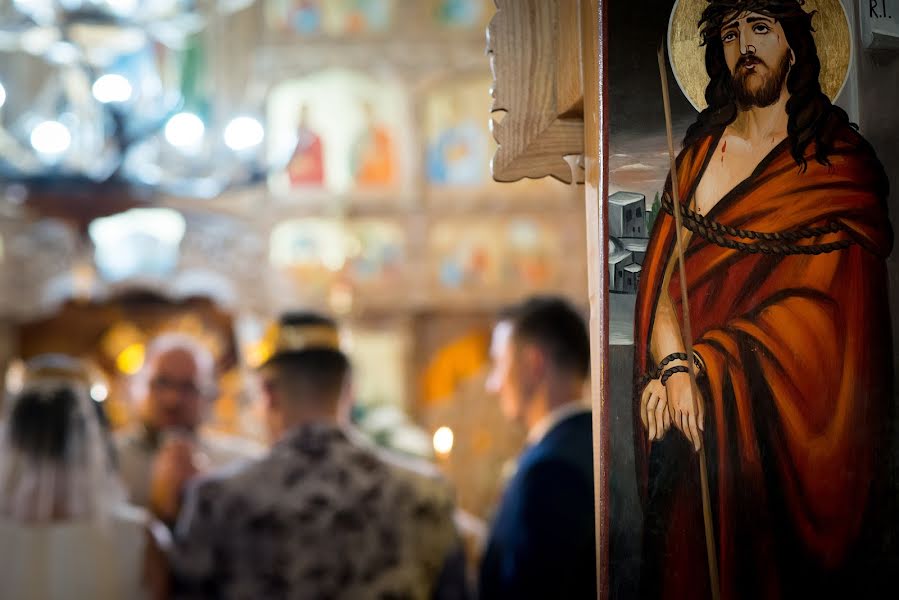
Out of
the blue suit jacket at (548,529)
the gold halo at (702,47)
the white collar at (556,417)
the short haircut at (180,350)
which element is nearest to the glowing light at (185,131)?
the short haircut at (180,350)

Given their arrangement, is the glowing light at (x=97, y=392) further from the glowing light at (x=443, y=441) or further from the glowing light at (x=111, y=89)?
the glowing light at (x=111, y=89)

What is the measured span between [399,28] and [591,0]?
8.27 metres

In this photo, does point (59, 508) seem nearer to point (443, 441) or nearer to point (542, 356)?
point (443, 441)

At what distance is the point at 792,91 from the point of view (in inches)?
53.2

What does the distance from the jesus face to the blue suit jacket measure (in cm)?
141

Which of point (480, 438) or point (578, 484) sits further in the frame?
point (480, 438)

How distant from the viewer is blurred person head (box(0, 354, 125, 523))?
2.71m

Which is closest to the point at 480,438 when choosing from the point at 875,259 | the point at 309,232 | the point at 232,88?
the point at 309,232

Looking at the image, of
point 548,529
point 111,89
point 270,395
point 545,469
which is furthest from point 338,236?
point 548,529

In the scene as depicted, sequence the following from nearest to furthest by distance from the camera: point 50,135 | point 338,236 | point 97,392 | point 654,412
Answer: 1. point 654,412
2. point 97,392
3. point 50,135
4. point 338,236

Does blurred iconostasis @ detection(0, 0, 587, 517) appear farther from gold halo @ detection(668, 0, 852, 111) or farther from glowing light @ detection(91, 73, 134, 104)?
gold halo @ detection(668, 0, 852, 111)

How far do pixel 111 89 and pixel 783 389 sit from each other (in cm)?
412

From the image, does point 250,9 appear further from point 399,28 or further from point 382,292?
point 382,292

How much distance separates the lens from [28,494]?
2715 mm
